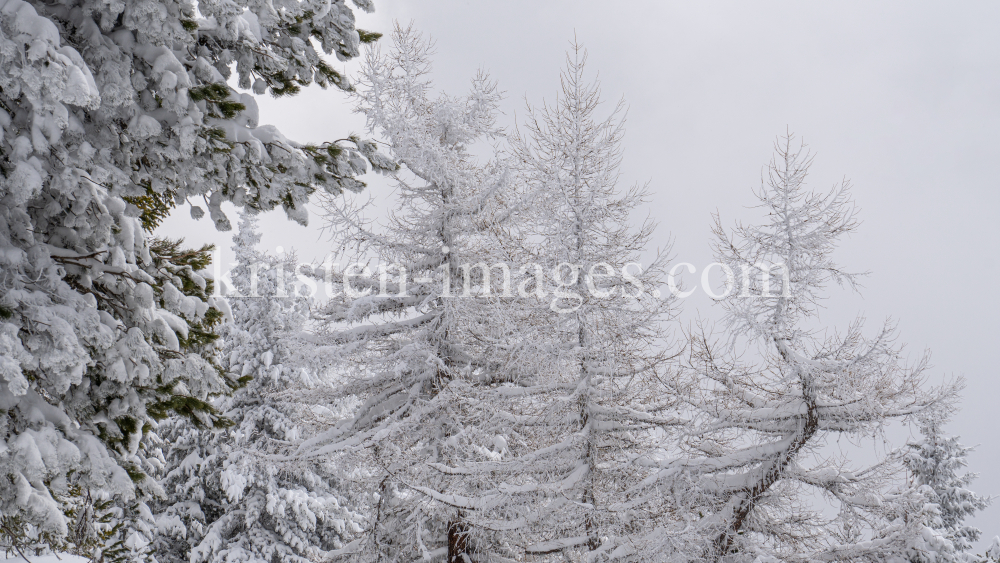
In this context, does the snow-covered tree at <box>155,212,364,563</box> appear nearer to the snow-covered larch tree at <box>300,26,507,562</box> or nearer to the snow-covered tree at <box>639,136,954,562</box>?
the snow-covered larch tree at <box>300,26,507,562</box>

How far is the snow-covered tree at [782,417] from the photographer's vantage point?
7672 mm

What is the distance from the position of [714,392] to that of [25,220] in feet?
26.5

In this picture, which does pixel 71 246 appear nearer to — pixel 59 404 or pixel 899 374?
pixel 59 404

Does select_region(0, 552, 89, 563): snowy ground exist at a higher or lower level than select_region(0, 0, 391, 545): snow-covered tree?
lower

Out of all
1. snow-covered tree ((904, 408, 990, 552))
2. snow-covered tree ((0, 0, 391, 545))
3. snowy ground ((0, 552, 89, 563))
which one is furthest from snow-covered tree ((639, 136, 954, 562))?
snow-covered tree ((904, 408, 990, 552))

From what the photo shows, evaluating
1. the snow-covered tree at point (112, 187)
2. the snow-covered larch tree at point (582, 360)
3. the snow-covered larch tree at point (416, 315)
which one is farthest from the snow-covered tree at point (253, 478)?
the snow-covered tree at point (112, 187)

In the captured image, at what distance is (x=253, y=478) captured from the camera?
14992 millimetres

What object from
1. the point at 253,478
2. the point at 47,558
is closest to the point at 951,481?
the point at 253,478

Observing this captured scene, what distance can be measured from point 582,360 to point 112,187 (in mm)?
6918

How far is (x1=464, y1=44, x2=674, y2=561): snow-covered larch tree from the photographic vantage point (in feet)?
28.8

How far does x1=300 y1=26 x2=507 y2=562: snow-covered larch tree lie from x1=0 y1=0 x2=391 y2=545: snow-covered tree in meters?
5.78

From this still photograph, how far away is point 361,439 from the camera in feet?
33.8

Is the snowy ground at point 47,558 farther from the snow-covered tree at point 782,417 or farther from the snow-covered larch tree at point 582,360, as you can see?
the snow-covered tree at point 782,417

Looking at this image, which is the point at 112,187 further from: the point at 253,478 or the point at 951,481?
the point at 951,481
